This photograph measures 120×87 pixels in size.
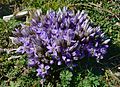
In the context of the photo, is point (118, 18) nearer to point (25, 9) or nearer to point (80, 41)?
point (80, 41)

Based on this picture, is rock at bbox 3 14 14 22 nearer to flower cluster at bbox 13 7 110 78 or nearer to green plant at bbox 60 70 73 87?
flower cluster at bbox 13 7 110 78

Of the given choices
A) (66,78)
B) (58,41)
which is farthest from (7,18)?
(66,78)

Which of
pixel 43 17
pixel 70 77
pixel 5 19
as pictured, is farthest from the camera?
pixel 5 19

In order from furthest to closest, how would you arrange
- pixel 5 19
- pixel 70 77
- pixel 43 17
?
pixel 5 19
pixel 43 17
pixel 70 77

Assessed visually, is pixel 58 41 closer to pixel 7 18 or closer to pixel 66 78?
pixel 66 78

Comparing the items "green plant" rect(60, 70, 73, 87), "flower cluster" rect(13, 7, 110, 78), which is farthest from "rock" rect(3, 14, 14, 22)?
"green plant" rect(60, 70, 73, 87)

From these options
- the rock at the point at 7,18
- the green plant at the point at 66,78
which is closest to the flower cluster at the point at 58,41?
the green plant at the point at 66,78

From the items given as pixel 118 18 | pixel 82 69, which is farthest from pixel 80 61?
pixel 118 18

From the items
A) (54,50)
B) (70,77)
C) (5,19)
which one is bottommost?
(70,77)

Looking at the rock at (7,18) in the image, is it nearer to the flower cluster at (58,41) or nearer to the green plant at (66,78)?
the flower cluster at (58,41)
